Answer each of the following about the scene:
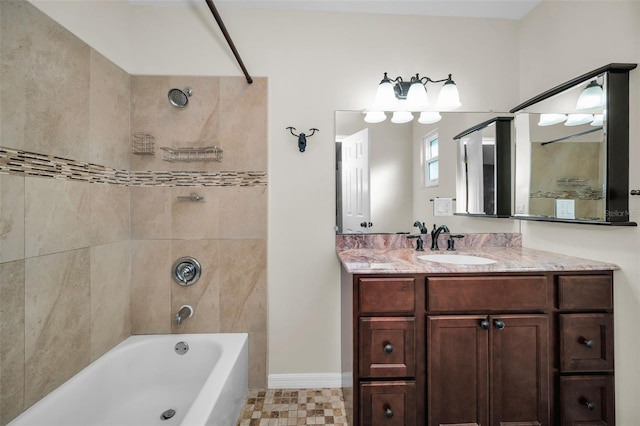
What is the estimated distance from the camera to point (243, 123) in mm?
1898

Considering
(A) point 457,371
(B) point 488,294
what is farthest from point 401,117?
(A) point 457,371

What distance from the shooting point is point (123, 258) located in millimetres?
1813

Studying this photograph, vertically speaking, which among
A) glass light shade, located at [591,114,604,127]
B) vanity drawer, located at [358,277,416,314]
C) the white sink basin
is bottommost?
vanity drawer, located at [358,277,416,314]

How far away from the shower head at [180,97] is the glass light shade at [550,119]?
231cm

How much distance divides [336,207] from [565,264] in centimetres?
129

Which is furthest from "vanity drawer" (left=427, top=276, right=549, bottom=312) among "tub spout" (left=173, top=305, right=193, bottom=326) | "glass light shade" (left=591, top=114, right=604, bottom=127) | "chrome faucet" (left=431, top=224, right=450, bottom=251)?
"tub spout" (left=173, top=305, right=193, bottom=326)

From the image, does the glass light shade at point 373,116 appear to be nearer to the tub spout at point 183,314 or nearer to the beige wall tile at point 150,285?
the beige wall tile at point 150,285

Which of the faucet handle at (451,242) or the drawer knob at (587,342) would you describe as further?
the faucet handle at (451,242)

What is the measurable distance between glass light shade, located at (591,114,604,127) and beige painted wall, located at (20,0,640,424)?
512 mm

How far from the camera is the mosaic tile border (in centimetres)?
116

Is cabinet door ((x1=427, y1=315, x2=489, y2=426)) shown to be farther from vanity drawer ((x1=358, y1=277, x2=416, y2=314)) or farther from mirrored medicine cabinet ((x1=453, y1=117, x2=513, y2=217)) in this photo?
mirrored medicine cabinet ((x1=453, y1=117, x2=513, y2=217))

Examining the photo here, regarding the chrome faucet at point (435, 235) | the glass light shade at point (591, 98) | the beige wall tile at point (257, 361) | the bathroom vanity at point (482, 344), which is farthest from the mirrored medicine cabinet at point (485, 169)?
the beige wall tile at point (257, 361)

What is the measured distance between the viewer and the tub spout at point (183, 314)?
5.90 feet

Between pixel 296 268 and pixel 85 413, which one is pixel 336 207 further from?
pixel 85 413
